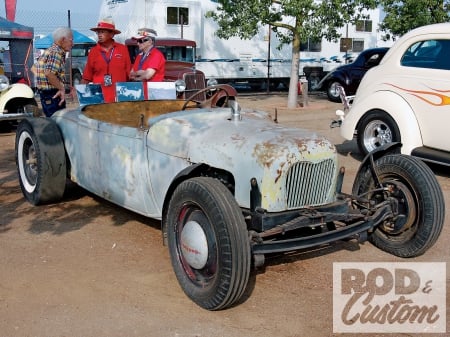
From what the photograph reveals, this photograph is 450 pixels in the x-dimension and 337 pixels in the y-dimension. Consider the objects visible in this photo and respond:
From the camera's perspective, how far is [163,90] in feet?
19.0

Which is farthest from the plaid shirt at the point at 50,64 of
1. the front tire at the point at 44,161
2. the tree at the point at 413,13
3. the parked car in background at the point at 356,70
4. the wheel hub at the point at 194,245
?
the parked car in background at the point at 356,70

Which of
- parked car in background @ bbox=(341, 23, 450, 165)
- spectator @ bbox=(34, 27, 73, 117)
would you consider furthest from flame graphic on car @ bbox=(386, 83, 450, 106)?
spectator @ bbox=(34, 27, 73, 117)

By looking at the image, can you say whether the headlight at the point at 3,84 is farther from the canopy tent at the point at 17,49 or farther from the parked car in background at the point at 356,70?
the parked car in background at the point at 356,70

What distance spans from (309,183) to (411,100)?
12.4ft

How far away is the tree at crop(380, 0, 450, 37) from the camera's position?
15016 millimetres

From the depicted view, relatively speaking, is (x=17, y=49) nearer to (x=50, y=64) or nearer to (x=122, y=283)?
(x=50, y=64)

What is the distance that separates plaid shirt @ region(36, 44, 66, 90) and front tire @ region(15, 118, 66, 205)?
97 centimetres

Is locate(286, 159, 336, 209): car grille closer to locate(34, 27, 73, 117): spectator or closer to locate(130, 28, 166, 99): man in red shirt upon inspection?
locate(130, 28, 166, 99): man in red shirt

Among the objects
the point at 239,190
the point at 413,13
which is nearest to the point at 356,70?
the point at 413,13

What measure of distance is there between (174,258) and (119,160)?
3.88ft

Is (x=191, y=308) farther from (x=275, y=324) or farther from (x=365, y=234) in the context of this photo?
(x=365, y=234)

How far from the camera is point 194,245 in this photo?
11.2 ft

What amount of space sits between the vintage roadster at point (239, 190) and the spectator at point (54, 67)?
5.11 feet

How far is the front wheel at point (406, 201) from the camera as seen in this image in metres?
3.91
